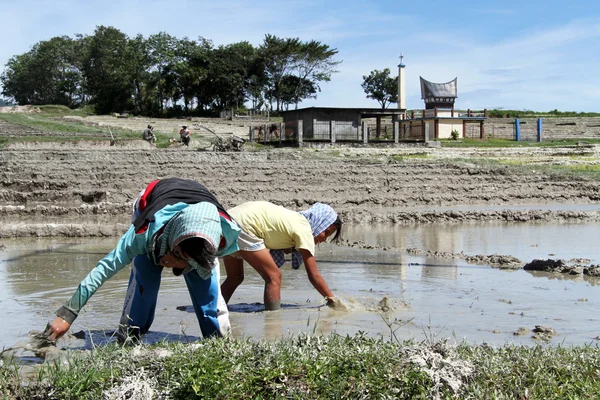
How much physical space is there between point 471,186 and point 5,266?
15311 mm

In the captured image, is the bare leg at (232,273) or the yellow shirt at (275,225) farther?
the bare leg at (232,273)

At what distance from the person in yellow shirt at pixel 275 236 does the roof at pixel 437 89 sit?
57.6 meters

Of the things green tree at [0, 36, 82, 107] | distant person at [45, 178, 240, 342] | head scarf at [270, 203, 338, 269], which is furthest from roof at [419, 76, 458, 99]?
distant person at [45, 178, 240, 342]

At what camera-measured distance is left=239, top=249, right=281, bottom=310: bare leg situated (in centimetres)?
582

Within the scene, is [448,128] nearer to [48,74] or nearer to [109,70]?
[109,70]

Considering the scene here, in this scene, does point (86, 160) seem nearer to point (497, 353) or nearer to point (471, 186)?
point (471, 186)

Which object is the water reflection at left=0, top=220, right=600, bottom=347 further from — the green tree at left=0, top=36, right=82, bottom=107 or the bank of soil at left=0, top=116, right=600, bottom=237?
the green tree at left=0, top=36, right=82, bottom=107

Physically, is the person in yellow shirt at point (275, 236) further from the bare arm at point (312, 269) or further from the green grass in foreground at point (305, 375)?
the green grass in foreground at point (305, 375)

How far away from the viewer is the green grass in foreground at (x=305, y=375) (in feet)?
11.6

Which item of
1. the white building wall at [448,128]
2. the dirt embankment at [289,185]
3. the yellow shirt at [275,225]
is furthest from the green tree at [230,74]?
the yellow shirt at [275,225]

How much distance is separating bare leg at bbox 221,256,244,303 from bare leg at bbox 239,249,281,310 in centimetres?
48

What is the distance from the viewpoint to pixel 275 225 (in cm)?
602

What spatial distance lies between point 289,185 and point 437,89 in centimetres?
4488

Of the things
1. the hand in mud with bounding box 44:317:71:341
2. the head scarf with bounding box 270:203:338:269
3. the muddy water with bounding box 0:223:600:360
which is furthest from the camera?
the head scarf with bounding box 270:203:338:269
